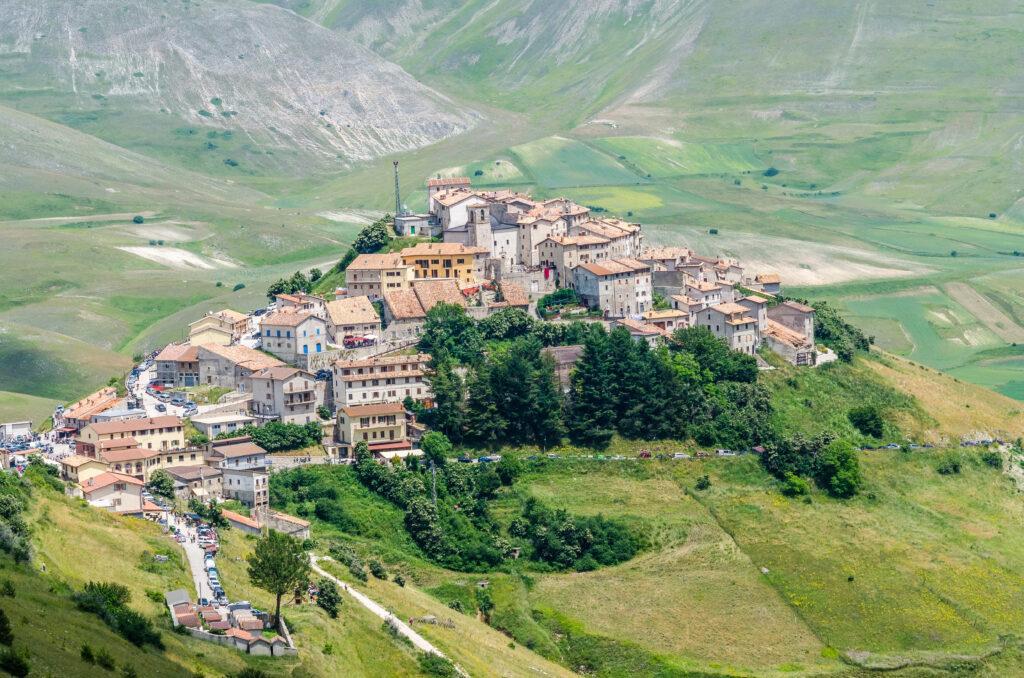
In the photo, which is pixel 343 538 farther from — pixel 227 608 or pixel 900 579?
pixel 900 579

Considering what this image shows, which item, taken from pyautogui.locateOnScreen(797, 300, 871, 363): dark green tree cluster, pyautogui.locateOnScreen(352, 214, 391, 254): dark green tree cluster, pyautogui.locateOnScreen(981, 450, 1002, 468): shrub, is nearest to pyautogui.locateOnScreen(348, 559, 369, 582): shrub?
pyautogui.locateOnScreen(352, 214, 391, 254): dark green tree cluster

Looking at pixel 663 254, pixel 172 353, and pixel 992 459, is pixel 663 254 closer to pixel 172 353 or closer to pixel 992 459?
pixel 992 459

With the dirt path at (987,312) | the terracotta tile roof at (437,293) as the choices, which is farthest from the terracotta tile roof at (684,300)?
the dirt path at (987,312)

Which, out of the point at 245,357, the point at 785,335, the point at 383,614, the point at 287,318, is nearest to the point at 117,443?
the point at 245,357

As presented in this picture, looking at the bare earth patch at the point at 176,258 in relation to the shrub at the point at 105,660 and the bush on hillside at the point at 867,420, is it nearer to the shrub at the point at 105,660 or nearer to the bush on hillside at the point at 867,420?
the bush on hillside at the point at 867,420

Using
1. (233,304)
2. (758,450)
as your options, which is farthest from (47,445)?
(233,304)

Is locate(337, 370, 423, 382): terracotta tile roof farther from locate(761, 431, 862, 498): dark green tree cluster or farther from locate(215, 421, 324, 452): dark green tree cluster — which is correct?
locate(761, 431, 862, 498): dark green tree cluster
